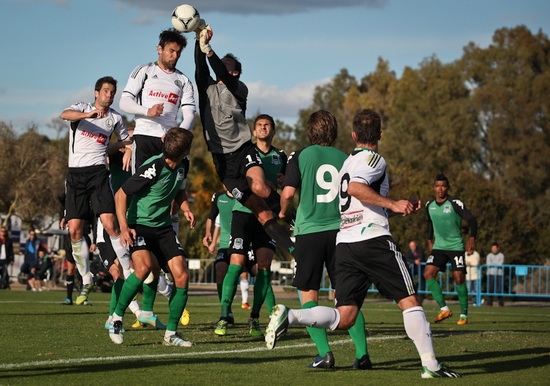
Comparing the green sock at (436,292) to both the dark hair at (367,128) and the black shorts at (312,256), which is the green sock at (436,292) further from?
the dark hair at (367,128)

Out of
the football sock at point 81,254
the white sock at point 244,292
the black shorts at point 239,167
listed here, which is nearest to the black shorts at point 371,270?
the black shorts at point 239,167

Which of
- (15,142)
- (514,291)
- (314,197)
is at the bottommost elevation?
(514,291)

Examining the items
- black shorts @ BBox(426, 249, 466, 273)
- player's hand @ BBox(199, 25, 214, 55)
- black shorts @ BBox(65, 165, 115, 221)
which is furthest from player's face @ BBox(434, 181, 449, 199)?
player's hand @ BBox(199, 25, 214, 55)

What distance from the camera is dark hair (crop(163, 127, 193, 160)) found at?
9883 millimetres

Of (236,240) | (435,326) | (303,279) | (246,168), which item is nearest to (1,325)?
(236,240)

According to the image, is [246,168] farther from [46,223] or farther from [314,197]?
[46,223]

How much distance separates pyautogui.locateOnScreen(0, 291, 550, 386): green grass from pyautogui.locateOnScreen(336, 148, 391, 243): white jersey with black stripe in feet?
3.93

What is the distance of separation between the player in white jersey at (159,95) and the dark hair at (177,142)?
5.35ft

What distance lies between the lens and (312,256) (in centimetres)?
888

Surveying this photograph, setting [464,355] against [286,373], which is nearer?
[286,373]

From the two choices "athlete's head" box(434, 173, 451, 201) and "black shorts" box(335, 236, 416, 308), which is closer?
"black shorts" box(335, 236, 416, 308)

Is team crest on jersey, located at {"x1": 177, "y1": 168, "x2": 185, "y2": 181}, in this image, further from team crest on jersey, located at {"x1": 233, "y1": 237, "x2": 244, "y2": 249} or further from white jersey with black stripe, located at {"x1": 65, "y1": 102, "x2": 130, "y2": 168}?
white jersey with black stripe, located at {"x1": 65, "y1": 102, "x2": 130, "y2": 168}

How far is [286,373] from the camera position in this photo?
821cm

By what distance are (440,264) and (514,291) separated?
14967mm
